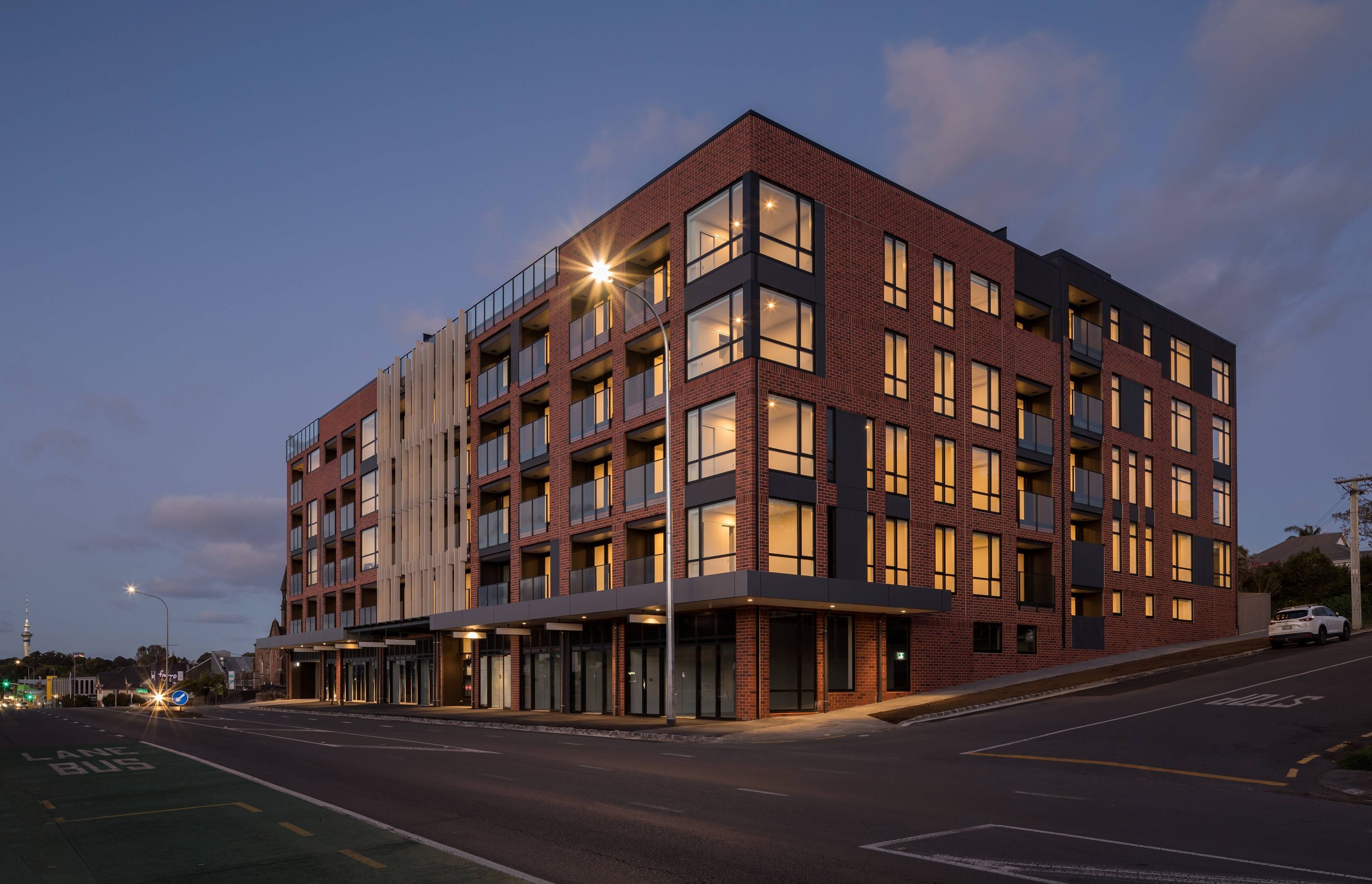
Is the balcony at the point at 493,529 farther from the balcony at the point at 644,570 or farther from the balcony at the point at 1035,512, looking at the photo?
the balcony at the point at 1035,512

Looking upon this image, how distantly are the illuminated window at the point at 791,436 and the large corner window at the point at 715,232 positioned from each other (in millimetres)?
5126

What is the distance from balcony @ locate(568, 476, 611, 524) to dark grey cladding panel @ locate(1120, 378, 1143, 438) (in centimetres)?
2454

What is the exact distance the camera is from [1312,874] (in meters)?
8.85

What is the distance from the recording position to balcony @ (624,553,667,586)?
1372 inches

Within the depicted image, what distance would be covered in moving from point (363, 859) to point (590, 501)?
30034 mm

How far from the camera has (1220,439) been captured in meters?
54.7

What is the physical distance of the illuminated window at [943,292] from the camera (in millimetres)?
38594

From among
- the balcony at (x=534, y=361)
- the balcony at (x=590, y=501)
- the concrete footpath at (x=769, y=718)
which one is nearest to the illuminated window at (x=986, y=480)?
the concrete footpath at (x=769, y=718)

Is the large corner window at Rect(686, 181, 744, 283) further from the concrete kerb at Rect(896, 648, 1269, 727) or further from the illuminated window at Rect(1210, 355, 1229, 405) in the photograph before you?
the illuminated window at Rect(1210, 355, 1229, 405)

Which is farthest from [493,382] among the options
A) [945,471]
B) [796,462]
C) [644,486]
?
[945,471]

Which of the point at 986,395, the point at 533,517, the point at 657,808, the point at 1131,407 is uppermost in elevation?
the point at 1131,407

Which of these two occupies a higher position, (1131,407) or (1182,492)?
(1131,407)

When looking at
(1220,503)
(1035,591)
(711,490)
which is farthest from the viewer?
(1220,503)

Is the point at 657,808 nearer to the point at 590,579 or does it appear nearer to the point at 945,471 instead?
the point at 590,579
